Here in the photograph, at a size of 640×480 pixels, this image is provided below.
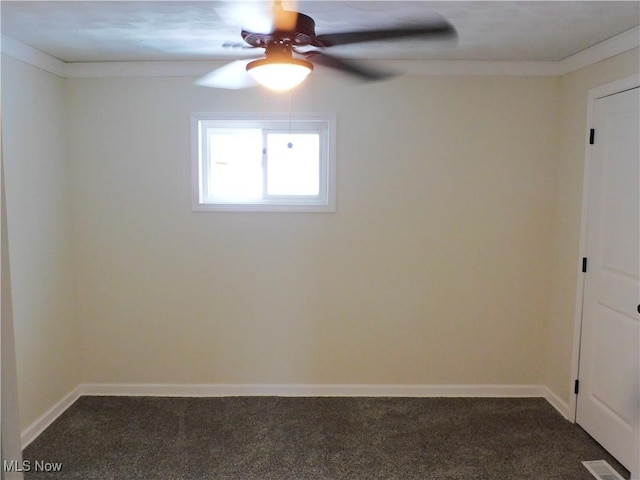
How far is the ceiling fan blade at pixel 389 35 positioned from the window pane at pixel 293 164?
1640 mm

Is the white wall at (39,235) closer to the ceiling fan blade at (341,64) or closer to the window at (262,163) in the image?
the window at (262,163)

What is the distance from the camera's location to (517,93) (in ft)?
10.5

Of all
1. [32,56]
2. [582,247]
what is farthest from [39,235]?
[582,247]

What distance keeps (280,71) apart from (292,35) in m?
0.13

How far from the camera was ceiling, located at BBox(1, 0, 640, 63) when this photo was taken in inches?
82.5

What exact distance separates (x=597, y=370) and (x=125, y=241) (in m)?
3.16

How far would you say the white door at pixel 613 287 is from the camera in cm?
253

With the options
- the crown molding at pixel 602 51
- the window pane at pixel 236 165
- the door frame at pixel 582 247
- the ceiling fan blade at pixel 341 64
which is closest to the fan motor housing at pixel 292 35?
the ceiling fan blade at pixel 341 64

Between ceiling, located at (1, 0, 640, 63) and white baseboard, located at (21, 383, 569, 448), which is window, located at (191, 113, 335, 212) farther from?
white baseboard, located at (21, 383, 569, 448)

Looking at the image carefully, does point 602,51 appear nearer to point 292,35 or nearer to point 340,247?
point 340,247

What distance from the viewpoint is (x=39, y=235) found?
2.93 meters

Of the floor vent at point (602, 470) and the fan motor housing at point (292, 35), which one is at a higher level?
the fan motor housing at point (292, 35)

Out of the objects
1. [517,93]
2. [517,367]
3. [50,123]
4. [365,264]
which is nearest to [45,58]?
[50,123]

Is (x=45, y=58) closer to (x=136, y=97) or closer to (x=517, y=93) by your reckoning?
(x=136, y=97)
